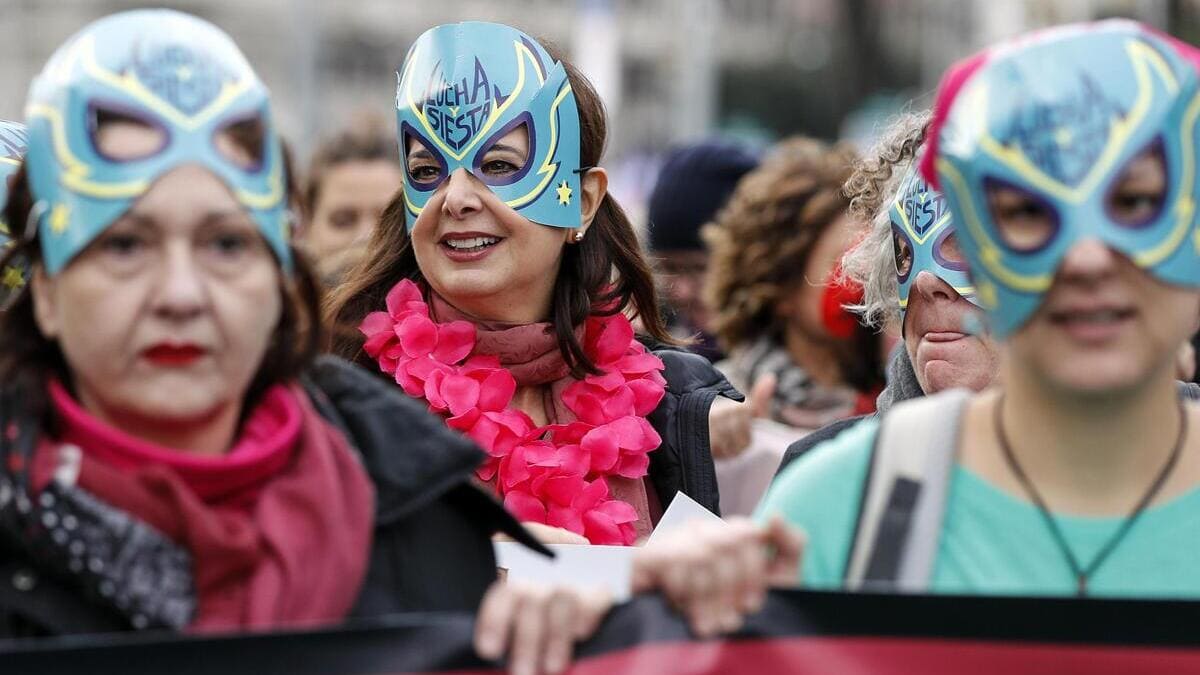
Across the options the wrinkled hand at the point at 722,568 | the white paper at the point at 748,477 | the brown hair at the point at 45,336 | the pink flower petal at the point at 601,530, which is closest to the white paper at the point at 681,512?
the pink flower petal at the point at 601,530

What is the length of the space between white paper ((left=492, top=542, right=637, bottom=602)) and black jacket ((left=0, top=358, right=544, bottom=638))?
0.44m

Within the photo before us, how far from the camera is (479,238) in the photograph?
177 inches

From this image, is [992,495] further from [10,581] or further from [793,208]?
[793,208]

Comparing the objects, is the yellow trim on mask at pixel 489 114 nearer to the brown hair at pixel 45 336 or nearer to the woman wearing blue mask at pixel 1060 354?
the brown hair at pixel 45 336

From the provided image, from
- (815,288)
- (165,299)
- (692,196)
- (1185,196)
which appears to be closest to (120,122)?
(165,299)

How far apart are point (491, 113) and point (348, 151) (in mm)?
3234

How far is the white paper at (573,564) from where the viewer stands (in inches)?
130

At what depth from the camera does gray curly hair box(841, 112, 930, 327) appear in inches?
173

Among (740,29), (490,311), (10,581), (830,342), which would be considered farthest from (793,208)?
(740,29)

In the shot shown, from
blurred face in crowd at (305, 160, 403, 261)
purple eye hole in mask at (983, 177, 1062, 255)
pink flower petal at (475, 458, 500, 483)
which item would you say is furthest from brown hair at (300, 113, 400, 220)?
purple eye hole in mask at (983, 177, 1062, 255)

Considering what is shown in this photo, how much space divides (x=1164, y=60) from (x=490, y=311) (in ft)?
7.58

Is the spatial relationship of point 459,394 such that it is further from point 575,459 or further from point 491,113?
point 491,113

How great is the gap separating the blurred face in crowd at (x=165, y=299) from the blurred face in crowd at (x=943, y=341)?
190cm

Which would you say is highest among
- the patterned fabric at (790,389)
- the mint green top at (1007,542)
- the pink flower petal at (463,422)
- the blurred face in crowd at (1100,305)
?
the blurred face in crowd at (1100,305)
